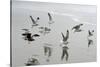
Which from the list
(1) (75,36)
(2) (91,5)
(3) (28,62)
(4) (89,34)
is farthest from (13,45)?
(2) (91,5)

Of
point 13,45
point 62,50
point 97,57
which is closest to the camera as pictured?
point 13,45

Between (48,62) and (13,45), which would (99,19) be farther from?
(13,45)

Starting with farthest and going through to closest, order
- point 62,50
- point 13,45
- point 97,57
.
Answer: point 97,57, point 62,50, point 13,45

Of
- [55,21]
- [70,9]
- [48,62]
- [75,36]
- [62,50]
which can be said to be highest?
[70,9]

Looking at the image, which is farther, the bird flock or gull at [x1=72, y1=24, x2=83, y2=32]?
gull at [x1=72, y1=24, x2=83, y2=32]

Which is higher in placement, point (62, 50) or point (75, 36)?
point (75, 36)

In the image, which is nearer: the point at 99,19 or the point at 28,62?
the point at 28,62

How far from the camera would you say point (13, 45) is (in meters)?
1.80

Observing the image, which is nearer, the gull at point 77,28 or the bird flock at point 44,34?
the bird flock at point 44,34

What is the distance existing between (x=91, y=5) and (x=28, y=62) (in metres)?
0.99
